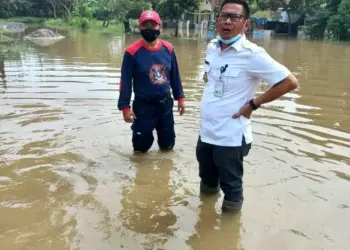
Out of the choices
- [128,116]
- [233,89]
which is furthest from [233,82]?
[128,116]

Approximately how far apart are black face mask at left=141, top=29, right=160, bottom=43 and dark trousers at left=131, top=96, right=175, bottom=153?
693 millimetres

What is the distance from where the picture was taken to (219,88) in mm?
2998

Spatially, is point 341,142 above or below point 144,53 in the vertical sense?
below

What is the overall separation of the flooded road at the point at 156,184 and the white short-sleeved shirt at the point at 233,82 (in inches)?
30.4

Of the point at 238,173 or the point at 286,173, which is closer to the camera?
the point at 238,173

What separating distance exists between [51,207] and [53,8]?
2378 inches

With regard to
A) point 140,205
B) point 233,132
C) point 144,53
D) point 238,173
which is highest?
point 144,53

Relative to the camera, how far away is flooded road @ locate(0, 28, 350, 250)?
2990mm

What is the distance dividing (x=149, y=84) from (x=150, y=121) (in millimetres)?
455

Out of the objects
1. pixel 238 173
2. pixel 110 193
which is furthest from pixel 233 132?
pixel 110 193

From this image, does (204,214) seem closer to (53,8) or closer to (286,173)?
(286,173)

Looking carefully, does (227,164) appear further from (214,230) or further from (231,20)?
(231,20)

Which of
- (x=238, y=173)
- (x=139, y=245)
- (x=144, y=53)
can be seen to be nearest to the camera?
(x=139, y=245)

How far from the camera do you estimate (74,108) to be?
6844 mm
